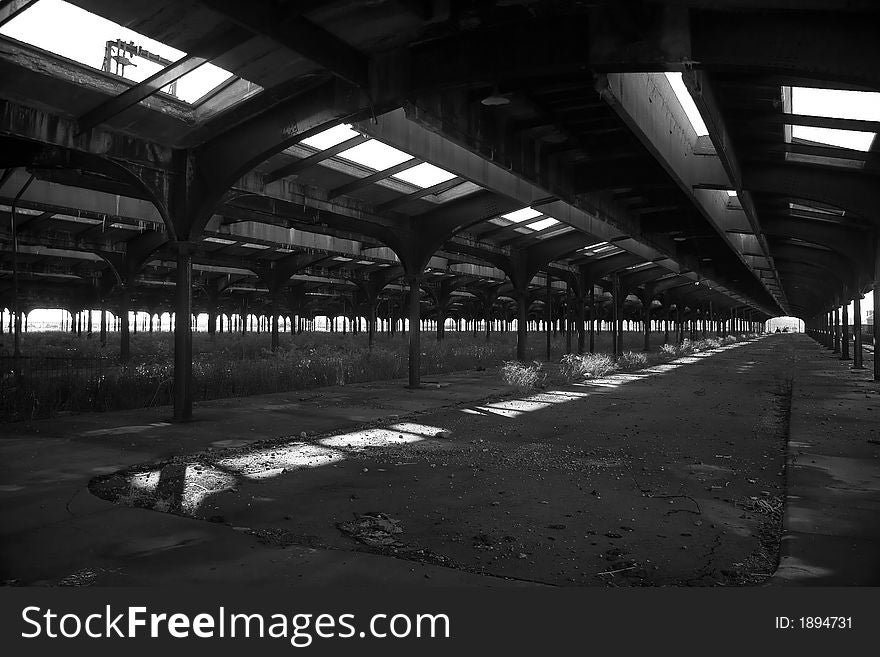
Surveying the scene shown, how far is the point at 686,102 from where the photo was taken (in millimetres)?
10930

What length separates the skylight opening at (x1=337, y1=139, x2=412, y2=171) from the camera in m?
11.9

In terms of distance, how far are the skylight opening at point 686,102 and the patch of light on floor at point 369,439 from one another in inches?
279

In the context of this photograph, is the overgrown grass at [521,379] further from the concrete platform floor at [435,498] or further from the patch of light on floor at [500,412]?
the concrete platform floor at [435,498]

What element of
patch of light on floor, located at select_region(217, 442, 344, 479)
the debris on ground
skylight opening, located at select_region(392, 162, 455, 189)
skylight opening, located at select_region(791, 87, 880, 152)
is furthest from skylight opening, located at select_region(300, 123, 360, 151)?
the debris on ground

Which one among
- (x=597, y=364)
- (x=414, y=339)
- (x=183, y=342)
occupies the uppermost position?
(x=183, y=342)

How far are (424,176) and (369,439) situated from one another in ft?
24.6

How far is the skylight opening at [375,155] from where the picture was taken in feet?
38.9

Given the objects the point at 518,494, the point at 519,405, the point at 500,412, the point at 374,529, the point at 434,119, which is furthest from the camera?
the point at 519,405

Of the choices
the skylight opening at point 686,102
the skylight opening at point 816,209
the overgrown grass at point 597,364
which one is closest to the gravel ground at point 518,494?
the skylight opening at point 686,102

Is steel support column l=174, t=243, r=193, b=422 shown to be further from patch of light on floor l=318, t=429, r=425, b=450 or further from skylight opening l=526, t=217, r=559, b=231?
skylight opening l=526, t=217, r=559, b=231

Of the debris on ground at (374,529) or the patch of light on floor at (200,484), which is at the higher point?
the debris on ground at (374,529)

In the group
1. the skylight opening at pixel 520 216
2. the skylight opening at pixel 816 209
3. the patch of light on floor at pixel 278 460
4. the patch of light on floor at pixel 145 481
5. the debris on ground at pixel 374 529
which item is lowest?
the patch of light on floor at pixel 278 460

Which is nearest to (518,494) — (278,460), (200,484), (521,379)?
(278,460)

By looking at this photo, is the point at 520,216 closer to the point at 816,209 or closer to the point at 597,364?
the point at 597,364
